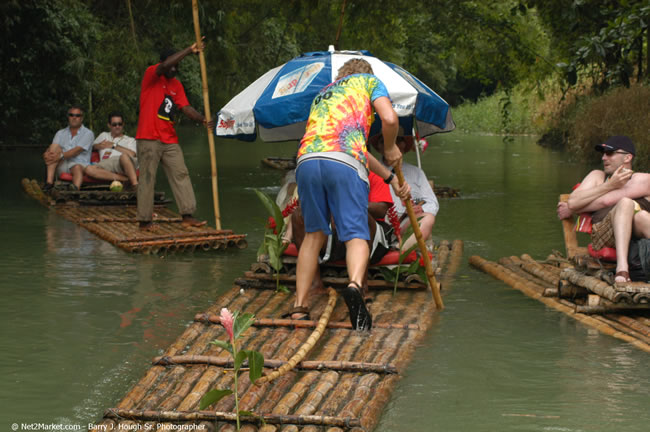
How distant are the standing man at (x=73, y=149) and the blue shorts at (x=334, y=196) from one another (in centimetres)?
822

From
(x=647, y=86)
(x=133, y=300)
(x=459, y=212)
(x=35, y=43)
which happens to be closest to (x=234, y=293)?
(x=133, y=300)

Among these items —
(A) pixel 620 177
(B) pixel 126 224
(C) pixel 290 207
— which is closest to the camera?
(A) pixel 620 177

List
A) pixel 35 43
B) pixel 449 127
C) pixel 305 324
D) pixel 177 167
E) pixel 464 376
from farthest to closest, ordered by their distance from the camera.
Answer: pixel 35 43
pixel 177 167
pixel 449 127
pixel 305 324
pixel 464 376

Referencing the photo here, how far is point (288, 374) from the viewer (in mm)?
5379

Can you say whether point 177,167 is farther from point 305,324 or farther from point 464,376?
point 464,376

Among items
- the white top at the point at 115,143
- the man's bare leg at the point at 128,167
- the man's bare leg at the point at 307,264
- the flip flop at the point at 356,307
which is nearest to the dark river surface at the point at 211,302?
the flip flop at the point at 356,307

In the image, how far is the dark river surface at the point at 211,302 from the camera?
16.7 feet

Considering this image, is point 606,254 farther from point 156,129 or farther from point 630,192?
point 156,129

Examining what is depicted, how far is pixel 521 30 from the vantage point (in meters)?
A: 19.4

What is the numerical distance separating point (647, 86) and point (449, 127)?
9.48 metres

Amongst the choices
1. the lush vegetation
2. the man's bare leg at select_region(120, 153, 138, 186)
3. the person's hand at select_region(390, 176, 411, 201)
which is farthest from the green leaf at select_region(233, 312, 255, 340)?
the man's bare leg at select_region(120, 153, 138, 186)

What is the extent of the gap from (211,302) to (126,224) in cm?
429

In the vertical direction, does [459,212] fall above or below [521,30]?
below

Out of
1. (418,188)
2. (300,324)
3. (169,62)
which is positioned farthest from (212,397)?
(169,62)
